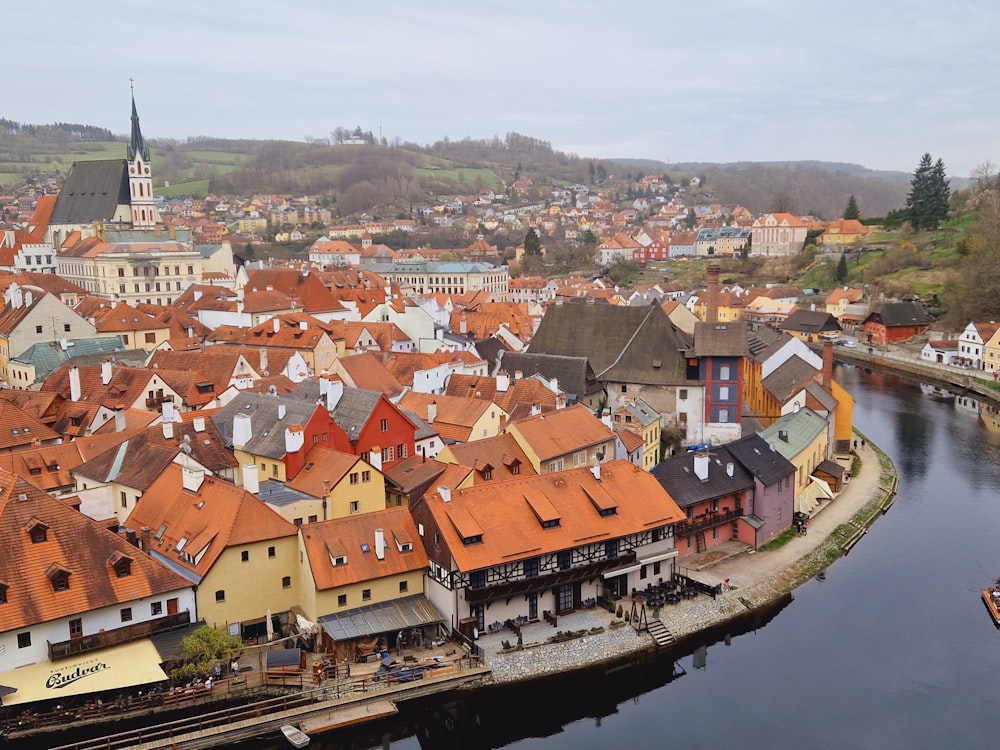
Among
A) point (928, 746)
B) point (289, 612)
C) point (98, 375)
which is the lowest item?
point (928, 746)

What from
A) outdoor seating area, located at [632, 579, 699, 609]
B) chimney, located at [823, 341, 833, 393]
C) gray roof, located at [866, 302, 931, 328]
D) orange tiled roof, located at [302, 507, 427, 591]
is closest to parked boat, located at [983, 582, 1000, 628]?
outdoor seating area, located at [632, 579, 699, 609]

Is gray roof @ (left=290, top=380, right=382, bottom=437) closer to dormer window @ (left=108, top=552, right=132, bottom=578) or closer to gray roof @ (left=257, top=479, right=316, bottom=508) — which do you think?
gray roof @ (left=257, top=479, right=316, bottom=508)

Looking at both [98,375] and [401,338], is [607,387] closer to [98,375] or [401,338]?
[401,338]

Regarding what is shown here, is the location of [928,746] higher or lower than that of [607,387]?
lower

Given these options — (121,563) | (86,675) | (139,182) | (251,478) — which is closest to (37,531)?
(121,563)

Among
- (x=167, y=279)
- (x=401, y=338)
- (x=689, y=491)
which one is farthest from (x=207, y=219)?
(x=689, y=491)

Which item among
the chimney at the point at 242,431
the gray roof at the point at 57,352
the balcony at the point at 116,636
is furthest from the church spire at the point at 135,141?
the balcony at the point at 116,636
